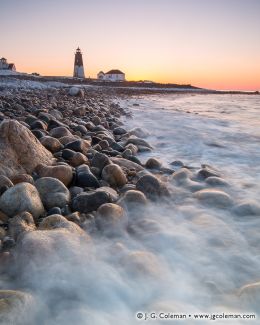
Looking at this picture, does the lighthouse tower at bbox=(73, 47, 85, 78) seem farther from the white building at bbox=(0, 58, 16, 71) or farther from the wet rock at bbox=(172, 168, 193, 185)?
the wet rock at bbox=(172, 168, 193, 185)

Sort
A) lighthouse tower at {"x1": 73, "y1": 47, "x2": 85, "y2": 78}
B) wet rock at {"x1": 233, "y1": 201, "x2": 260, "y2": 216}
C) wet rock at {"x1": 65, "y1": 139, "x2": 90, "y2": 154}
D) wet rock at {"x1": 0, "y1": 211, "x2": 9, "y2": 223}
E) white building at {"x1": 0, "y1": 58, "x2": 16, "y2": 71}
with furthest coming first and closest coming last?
white building at {"x1": 0, "y1": 58, "x2": 16, "y2": 71} < lighthouse tower at {"x1": 73, "y1": 47, "x2": 85, "y2": 78} < wet rock at {"x1": 65, "y1": 139, "x2": 90, "y2": 154} < wet rock at {"x1": 233, "y1": 201, "x2": 260, "y2": 216} < wet rock at {"x1": 0, "y1": 211, "x2": 9, "y2": 223}

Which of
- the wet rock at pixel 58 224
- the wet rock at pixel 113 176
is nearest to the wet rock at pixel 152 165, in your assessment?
the wet rock at pixel 113 176

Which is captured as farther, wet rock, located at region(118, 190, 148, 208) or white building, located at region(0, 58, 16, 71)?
white building, located at region(0, 58, 16, 71)

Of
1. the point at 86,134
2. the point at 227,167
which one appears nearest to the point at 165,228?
the point at 227,167

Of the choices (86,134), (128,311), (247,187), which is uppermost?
(86,134)

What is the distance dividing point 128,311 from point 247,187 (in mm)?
2439

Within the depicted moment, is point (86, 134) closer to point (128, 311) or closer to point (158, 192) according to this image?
point (158, 192)

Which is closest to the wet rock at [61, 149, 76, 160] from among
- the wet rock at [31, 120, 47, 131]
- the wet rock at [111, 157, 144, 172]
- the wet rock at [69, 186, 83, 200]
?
the wet rock at [111, 157, 144, 172]

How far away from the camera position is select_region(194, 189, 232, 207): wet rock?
3186 millimetres

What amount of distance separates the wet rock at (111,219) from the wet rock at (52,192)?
1.12ft

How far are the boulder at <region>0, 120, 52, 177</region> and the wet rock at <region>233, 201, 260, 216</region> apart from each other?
2.00 metres

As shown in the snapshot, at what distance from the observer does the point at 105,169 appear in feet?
11.3

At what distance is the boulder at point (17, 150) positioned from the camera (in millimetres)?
3172

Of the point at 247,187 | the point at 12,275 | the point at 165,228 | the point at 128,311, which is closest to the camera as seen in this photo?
the point at 128,311
